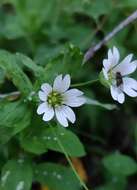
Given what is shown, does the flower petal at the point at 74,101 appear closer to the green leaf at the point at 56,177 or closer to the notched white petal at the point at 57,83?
the notched white petal at the point at 57,83

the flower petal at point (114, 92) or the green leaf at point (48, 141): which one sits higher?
the flower petal at point (114, 92)

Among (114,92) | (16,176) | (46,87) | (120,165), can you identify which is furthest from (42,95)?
(120,165)

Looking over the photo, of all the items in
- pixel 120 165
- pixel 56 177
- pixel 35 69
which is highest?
pixel 35 69

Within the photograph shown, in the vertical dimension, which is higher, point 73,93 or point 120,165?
point 73,93

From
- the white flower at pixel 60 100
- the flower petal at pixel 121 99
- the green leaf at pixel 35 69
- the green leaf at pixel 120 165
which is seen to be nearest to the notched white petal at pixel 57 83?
the white flower at pixel 60 100

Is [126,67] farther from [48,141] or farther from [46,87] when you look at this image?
[48,141]

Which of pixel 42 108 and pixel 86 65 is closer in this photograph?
pixel 42 108

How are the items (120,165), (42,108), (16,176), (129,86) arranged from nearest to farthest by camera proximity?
(42,108)
(129,86)
(16,176)
(120,165)
